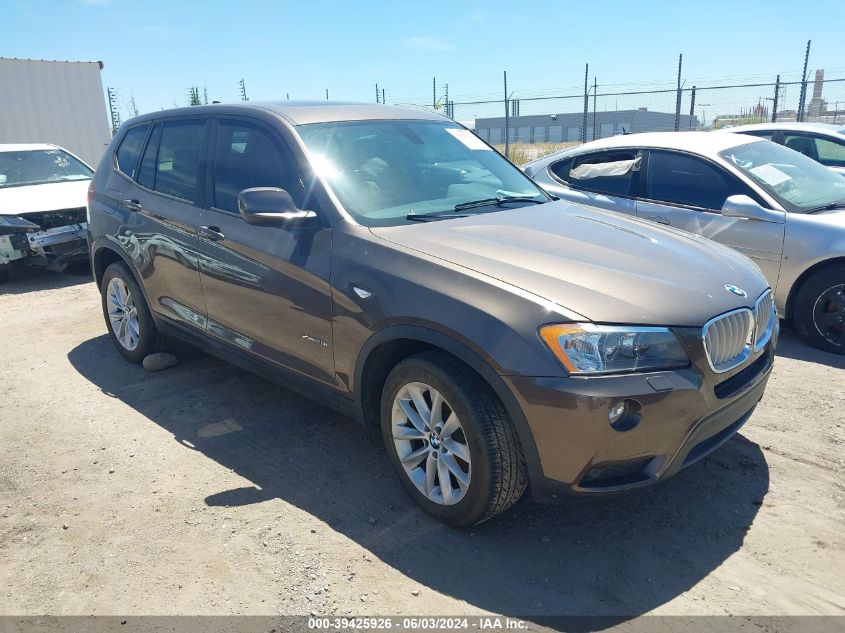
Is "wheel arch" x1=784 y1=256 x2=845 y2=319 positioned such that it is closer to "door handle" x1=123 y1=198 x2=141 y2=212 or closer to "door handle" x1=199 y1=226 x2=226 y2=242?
"door handle" x1=199 y1=226 x2=226 y2=242

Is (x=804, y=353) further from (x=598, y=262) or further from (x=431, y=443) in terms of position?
(x=431, y=443)

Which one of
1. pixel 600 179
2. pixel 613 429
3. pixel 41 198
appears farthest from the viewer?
pixel 41 198

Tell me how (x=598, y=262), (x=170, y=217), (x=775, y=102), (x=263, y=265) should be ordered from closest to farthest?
(x=598, y=262)
(x=263, y=265)
(x=170, y=217)
(x=775, y=102)

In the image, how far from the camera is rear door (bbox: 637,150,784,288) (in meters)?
5.28

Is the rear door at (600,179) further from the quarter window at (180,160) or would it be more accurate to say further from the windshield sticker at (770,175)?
the quarter window at (180,160)

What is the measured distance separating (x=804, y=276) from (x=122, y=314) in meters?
5.34

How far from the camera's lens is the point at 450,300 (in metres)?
2.78

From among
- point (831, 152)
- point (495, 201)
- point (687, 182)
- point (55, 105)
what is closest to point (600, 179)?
point (687, 182)

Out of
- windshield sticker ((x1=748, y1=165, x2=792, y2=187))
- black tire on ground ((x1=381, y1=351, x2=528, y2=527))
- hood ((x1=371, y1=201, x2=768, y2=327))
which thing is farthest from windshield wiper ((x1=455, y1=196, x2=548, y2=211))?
windshield sticker ((x1=748, y1=165, x2=792, y2=187))

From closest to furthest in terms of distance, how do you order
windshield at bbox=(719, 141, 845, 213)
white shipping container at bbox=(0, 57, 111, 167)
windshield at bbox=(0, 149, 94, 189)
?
windshield at bbox=(719, 141, 845, 213) < windshield at bbox=(0, 149, 94, 189) < white shipping container at bbox=(0, 57, 111, 167)

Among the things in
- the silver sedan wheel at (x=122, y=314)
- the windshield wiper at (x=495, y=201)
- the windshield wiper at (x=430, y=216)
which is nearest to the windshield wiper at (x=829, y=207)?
the windshield wiper at (x=495, y=201)

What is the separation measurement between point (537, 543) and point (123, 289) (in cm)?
380

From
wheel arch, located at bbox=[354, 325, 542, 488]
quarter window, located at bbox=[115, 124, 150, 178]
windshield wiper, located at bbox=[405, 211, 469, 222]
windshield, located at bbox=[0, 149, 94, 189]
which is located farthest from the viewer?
→ windshield, located at bbox=[0, 149, 94, 189]

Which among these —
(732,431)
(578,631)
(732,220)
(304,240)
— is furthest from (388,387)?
(732,220)
